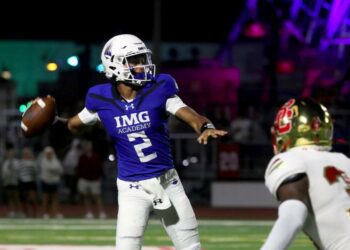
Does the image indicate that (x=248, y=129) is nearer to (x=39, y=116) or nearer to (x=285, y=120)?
(x=39, y=116)

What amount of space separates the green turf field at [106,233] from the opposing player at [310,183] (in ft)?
24.3

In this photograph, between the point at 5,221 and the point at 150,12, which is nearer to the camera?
the point at 5,221

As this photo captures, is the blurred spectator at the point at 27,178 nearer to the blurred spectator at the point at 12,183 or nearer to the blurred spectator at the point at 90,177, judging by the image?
the blurred spectator at the point at 12,183

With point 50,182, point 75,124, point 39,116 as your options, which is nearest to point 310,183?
point 75,124

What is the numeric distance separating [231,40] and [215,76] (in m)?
2.19

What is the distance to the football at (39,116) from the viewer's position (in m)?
6.53

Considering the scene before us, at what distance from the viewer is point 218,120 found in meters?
19.3

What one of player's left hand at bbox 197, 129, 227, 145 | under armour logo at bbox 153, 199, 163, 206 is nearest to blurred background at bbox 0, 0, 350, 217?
under armour logo at bbox 153, 199, 163, 206

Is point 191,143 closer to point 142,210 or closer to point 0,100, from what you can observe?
point 0,100

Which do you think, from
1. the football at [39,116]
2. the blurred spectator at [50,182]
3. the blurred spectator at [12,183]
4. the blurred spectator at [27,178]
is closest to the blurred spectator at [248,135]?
the blurred spectator at [50,182]

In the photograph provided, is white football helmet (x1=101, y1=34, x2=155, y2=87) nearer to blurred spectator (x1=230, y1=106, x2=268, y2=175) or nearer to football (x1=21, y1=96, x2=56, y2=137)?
football (x1=21, y1=96, x2=56, y2=137)

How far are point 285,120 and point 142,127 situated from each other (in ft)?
7.13

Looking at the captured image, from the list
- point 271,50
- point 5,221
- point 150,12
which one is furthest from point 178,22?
point 5,221

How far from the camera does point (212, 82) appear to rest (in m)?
20.5
